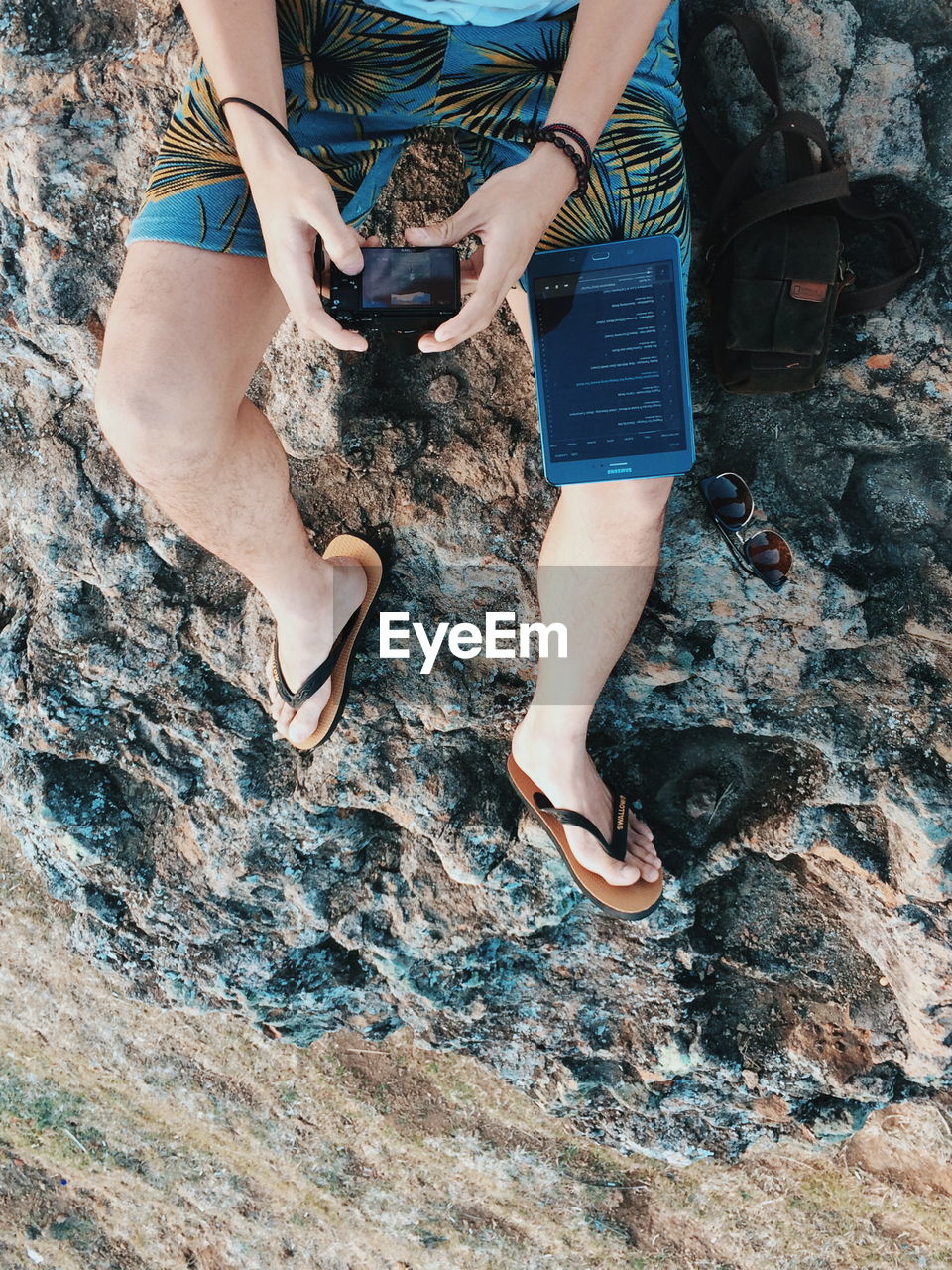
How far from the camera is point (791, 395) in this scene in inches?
122

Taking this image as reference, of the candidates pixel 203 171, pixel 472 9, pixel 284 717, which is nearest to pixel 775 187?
pixel 472 9

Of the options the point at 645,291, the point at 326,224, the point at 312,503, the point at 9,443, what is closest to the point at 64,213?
the point at 9,443

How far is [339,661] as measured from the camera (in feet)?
10.3

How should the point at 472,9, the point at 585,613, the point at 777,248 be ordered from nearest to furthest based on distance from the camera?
the point at 472,9 < the point at 777,248 < the point at 585,613

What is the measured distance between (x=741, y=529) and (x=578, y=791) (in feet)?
3.69

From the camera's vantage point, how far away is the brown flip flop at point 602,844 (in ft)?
10.4

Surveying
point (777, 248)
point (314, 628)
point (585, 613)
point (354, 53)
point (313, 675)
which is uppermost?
point (354, 53)

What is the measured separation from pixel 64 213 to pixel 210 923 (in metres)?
2.89

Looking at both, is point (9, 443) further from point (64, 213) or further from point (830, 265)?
point (830, 265)

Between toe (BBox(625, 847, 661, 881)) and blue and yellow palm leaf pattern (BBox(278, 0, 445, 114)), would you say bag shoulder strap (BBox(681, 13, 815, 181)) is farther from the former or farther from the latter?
toe (BBox(625, 847, 661, 881))

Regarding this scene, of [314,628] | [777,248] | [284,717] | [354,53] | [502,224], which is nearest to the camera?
[502,224]

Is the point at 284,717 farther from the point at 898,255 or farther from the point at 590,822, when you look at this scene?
the point at 898,255

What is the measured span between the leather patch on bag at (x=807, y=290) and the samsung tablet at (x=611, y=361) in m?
0.46

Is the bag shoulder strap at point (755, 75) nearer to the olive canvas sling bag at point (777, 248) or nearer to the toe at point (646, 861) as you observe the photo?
the olive canvas sling bag at point (777, 248)
